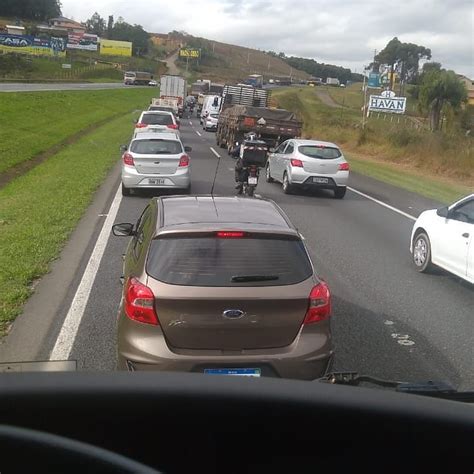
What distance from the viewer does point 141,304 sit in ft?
17.1

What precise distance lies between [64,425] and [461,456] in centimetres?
128

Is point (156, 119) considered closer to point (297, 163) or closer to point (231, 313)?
point (297, 163)

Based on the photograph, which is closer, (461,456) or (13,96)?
(461,456)

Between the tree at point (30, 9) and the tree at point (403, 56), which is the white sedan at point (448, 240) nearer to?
the tree at point (403, 56)

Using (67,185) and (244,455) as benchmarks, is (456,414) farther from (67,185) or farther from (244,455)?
(67,185)

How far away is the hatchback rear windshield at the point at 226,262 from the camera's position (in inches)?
206

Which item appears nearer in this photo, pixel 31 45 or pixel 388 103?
pixel 388 103

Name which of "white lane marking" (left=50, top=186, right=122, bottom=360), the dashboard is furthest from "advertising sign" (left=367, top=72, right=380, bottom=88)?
the dashboard

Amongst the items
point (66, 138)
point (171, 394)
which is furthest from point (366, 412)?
point (66, 138)

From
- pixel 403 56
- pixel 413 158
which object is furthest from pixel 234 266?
pixel 403 56

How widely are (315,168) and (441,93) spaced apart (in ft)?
131

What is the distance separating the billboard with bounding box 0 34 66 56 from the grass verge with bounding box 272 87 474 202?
250ft

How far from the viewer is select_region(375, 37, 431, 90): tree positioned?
139 metres

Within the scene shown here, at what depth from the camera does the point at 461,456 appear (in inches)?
90.7
